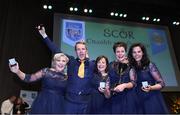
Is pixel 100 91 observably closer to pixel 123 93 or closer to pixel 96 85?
pixel 96 85

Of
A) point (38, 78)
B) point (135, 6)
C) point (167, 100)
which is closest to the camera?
point (38, 78)

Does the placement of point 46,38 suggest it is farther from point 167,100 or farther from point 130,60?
point 167,100

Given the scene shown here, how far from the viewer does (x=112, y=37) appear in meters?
5.20

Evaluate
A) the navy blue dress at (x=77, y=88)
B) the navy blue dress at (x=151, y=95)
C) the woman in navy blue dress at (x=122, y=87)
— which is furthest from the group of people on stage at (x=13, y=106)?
the navy blue dress at (x=151, y=95)

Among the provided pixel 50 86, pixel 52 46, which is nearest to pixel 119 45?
pixel 52 46

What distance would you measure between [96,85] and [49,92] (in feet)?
2.30

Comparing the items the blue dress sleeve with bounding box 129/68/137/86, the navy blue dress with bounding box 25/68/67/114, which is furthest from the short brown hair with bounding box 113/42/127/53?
the navy blue dress with bounding box 25/68/67/114

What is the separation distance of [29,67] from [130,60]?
5.15 ft

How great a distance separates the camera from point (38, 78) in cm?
443

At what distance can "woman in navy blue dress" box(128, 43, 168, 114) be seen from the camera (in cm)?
448

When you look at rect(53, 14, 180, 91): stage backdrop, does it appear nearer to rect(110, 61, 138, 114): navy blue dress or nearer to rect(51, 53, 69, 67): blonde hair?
rect(51, 53, 69, 67): blonde hair

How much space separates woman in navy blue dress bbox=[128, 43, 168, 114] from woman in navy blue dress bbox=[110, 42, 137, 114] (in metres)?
0.11

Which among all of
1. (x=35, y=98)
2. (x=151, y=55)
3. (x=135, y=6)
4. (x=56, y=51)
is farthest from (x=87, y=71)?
(x=135, y=6)

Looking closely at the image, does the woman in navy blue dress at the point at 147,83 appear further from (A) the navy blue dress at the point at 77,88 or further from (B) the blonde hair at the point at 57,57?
(B) the blonde hair at the point at 57,57
